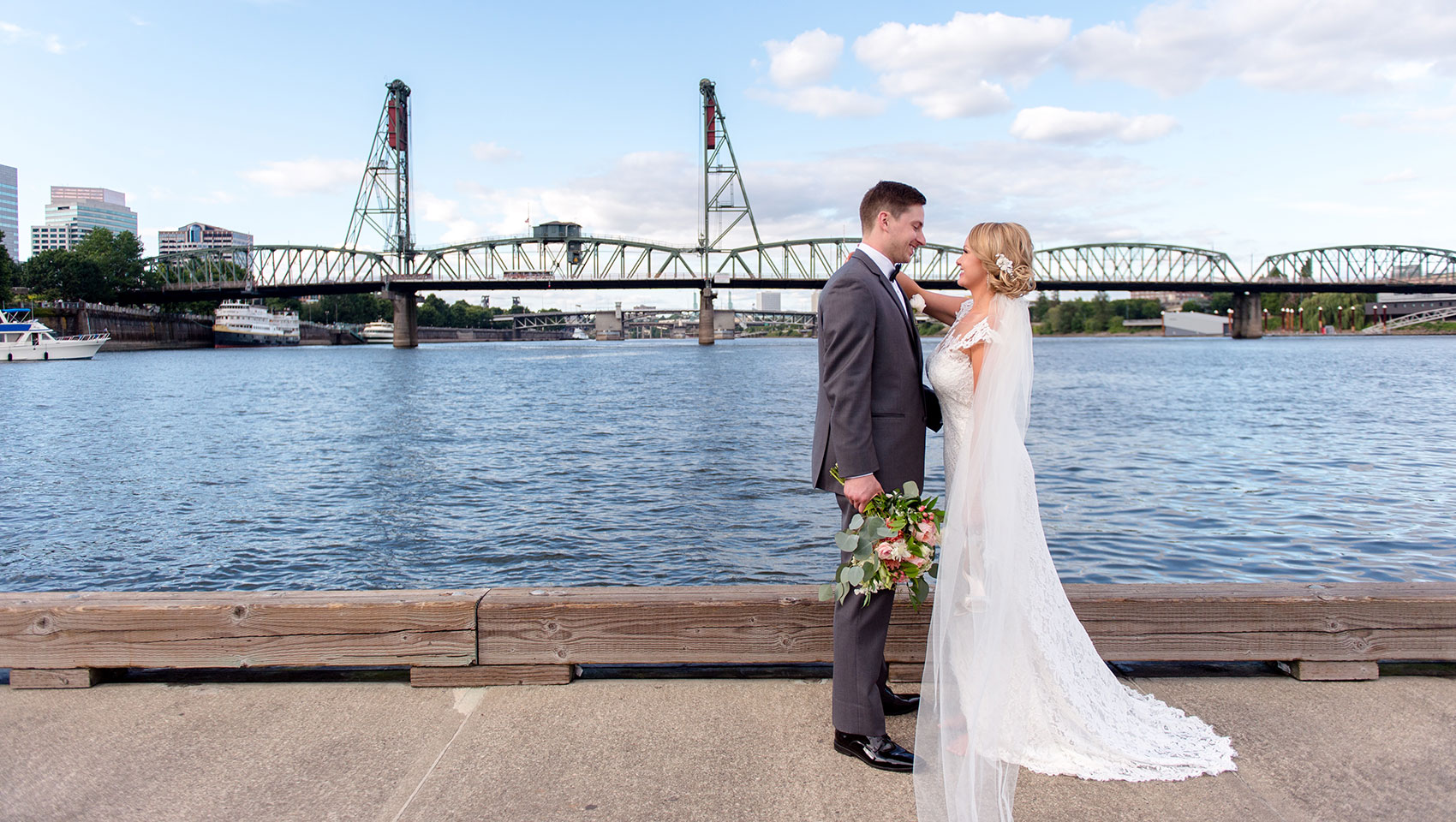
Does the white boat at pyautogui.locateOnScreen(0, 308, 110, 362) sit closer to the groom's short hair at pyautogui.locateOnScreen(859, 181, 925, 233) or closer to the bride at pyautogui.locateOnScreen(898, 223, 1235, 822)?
the groom's short hair at pyautogui.locateOnScreen(859, 181, 925, 233)

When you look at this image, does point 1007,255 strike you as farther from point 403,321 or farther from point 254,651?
point 403,321

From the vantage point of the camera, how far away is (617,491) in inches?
572

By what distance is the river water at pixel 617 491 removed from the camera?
10156 mm

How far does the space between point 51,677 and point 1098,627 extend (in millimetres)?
4324

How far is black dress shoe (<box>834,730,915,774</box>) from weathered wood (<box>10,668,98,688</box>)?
3.10 meters

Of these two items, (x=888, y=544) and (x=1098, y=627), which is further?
(x=1098, y=627)

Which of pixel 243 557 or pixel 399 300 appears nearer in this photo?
pixel 243 557

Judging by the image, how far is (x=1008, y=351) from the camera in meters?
3.32

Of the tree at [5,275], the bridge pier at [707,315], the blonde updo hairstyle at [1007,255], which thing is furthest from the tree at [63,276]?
the blonde updo hairstyle at [1007,255]

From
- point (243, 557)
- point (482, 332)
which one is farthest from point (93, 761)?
point (482, 332)

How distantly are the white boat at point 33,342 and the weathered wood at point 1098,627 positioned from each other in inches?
3267

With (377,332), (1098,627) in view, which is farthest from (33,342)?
(377,332)

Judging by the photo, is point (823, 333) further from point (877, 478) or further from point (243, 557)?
point (243, 557)

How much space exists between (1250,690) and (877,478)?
1855 mm
